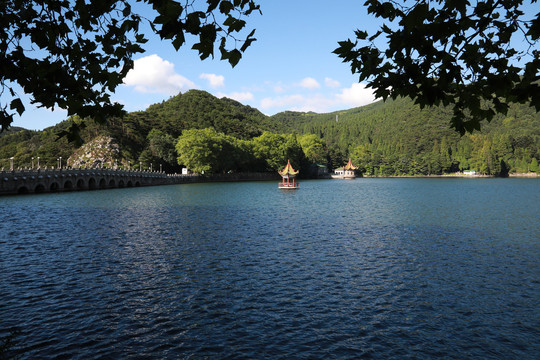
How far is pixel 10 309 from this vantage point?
16.1 meters

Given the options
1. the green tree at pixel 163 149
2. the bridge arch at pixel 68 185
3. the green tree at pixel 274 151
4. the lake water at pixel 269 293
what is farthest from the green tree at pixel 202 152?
the lake water at pixel 269 293

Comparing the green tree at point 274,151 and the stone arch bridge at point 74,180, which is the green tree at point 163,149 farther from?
the green tree at point 274,151

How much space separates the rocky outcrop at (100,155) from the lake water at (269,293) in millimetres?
119719

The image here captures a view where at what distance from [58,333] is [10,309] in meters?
3.78

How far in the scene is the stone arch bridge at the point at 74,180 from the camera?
76.4 metres

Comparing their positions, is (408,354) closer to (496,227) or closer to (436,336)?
(436,336)

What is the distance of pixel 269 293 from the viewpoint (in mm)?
18266

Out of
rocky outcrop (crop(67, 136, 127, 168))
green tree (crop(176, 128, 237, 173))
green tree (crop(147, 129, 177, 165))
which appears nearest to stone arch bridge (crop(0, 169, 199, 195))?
green tree (crop(176, 128, 237, 173))

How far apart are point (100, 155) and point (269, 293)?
14891 centimetres

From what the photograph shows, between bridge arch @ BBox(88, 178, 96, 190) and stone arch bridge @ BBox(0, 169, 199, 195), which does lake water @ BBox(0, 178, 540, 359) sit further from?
bridge arch @ BBox(88, 178, 96, 190)

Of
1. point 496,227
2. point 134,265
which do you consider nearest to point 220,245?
point 134,265

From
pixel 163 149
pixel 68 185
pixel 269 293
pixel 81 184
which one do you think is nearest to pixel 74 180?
pixel 68 185

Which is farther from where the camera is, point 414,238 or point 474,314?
point 414,238

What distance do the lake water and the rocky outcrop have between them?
393 feet
